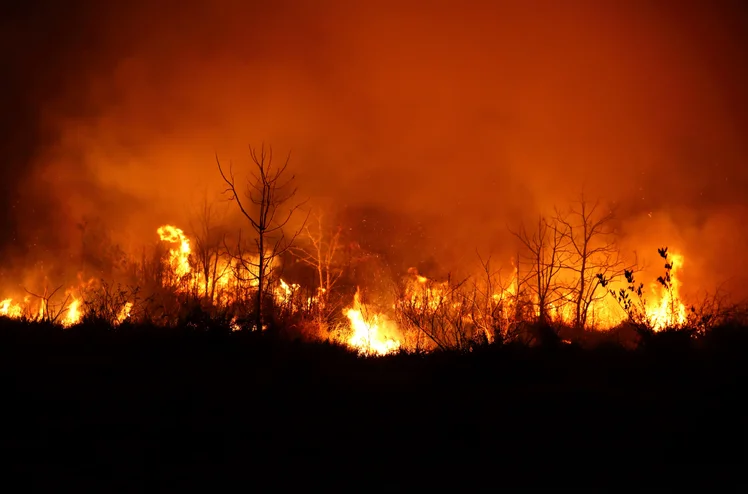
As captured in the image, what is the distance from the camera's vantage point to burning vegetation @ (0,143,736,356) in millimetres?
9016

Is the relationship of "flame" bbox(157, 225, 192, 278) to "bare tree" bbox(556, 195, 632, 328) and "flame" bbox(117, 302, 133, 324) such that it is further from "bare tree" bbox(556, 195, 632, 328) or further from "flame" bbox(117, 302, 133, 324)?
"bare tree" bbox(556, 195, 632, 328)

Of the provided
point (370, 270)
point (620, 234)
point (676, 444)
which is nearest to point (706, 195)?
point (620, 234)

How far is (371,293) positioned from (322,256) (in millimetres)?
4977

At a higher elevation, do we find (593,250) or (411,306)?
(593,250)

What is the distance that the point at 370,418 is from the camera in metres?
4.46

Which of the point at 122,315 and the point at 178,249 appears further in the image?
the point at 178,249

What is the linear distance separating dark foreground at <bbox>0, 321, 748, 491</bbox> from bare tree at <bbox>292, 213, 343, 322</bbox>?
21.5 ft

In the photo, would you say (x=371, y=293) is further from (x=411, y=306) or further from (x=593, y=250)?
(x=411, y=306)

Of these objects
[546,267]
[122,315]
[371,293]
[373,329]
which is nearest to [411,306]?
[373,329]

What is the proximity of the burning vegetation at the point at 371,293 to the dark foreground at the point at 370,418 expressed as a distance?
130cm

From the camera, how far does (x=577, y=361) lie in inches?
253

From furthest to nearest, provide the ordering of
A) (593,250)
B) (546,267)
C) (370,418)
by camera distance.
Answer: (593,250), (546,267), (370,418)

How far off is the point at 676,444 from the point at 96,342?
256 inches

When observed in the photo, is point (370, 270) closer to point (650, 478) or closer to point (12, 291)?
point (12, 291)
